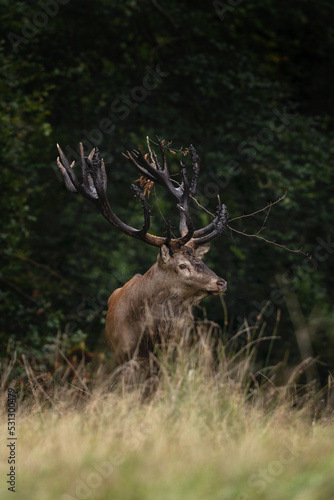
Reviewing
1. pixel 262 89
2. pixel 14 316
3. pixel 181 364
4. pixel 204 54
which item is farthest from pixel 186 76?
pixel 181 364

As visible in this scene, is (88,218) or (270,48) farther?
(270,48)

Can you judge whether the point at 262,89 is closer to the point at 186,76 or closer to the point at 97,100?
the point at 186,76

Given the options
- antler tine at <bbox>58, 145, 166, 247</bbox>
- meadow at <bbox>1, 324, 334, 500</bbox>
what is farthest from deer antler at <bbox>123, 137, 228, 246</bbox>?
meadow at <bbox>1, 324, 334, 500</bbox>

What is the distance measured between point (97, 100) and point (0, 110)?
8.17ft

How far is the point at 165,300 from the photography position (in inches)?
228

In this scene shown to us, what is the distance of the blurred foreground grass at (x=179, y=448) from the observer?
10.5 ft

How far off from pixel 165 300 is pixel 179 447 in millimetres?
2215

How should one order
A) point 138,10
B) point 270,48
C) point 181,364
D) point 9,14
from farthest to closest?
1. point 270,48
2. point 138,10
3. point 9,14
4. point 181,364

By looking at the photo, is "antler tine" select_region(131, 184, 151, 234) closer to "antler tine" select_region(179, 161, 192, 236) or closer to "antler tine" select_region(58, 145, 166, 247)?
"antler tine" select_region(58, 145, 166, 247)

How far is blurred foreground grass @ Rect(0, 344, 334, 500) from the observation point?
10.5 feet

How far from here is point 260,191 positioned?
12141 mm

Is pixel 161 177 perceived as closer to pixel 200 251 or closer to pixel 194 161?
pixel 194 161

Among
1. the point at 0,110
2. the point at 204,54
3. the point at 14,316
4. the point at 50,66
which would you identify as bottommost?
the point at 14,316

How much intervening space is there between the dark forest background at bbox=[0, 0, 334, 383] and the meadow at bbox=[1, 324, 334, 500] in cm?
685
